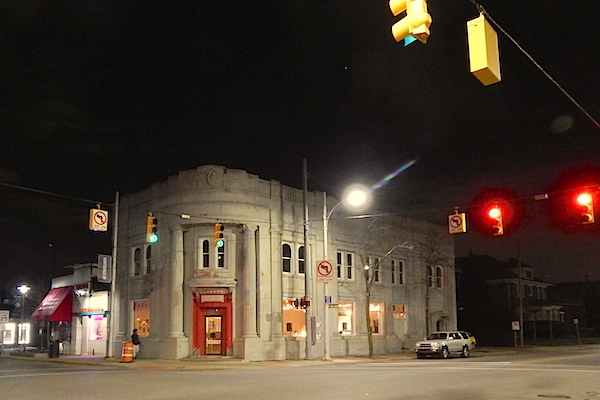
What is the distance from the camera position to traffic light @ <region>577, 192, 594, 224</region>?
1956 cm

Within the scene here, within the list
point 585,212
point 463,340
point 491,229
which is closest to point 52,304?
point 463,340

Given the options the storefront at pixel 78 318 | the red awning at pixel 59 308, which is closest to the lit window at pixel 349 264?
the storefront at pixel 78 318

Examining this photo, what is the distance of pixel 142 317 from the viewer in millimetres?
35906

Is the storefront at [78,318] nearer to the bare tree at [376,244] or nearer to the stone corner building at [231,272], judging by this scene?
the stone corner building at [231,272]

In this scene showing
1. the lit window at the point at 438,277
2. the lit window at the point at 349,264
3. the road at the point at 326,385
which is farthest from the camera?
the lit window at the point at 438,277

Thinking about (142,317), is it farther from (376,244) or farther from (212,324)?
(376,244)

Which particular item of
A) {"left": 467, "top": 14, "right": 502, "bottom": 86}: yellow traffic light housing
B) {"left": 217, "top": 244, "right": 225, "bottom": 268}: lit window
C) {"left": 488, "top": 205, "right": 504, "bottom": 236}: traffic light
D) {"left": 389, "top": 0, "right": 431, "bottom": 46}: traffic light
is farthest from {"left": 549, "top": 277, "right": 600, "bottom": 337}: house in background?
{"left": 389, "top": 0, "right": 431, "bottom": 46}: traffic light

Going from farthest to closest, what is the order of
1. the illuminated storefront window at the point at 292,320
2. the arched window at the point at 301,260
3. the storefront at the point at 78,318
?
the storefront at the point at 78,318 < the arched window at the point at 301,260 < the illuminated storefront window at the point at 292,320

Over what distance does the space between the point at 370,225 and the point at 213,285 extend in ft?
39.0

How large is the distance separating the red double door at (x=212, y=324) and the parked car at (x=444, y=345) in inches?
423

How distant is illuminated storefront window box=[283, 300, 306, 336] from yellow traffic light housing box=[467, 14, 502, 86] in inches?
1086

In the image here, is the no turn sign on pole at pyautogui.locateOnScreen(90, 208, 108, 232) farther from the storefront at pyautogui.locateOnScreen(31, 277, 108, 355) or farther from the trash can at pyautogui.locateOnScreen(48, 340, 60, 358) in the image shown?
the trash can at pyautogui.locateOnScreen(48, 340, 60, 358)

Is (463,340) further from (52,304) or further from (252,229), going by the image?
(52,304)

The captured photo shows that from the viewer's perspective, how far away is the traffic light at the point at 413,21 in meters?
7.86
